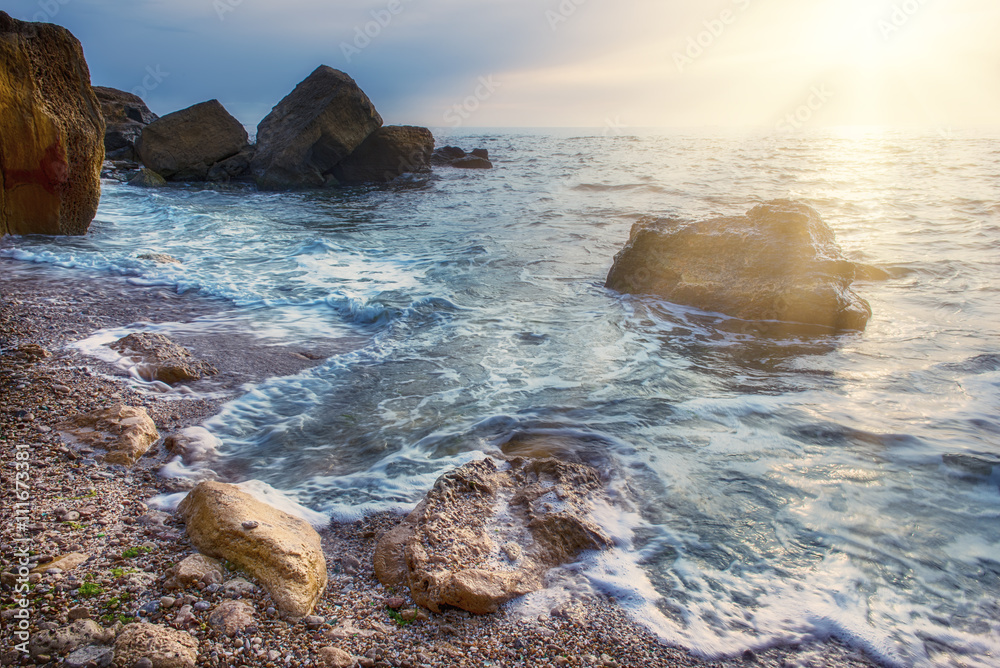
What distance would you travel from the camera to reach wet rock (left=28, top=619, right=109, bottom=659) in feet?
5.72

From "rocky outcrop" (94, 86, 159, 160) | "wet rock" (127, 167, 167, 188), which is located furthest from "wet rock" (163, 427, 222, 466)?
"rocky outcrop" (94, 86, 159, 160)

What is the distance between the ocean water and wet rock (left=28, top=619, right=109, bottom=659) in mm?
1105

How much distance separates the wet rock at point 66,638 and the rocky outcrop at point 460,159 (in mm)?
23873

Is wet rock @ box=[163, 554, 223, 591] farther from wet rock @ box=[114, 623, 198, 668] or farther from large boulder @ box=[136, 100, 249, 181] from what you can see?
large boulder @ box=[136, 100, 249, 181]

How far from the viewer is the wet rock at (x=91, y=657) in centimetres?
171

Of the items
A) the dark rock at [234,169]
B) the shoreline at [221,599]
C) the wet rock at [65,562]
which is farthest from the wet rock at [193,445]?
the dark rock at [234,169]

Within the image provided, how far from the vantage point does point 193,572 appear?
2.11m

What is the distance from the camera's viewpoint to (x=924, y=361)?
15.6 ft

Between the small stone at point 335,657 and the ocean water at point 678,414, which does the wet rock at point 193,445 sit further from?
the small stone at point 335,657

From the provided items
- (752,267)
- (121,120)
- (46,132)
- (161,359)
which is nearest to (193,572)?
(161,359)

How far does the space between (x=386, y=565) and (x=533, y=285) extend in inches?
211

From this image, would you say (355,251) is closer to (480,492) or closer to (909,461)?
(480,492)

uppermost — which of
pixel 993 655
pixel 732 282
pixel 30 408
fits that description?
pixel 732 282

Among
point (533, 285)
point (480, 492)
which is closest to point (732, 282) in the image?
point (533, 285)
